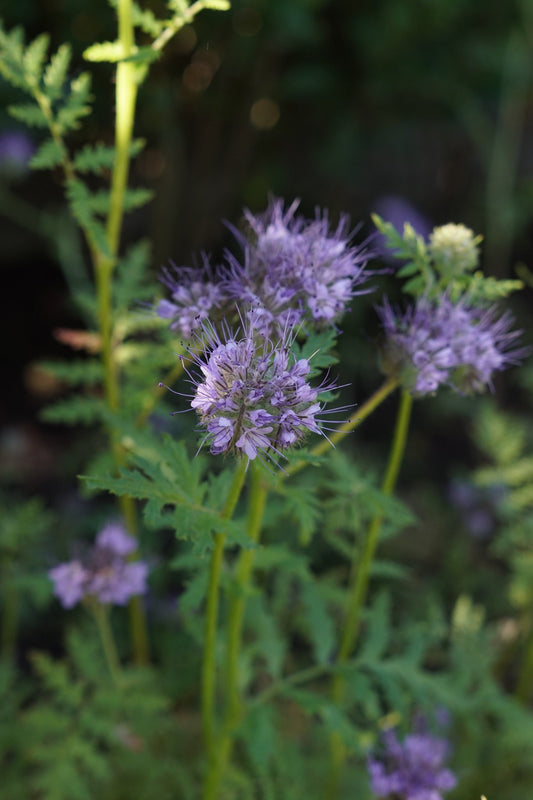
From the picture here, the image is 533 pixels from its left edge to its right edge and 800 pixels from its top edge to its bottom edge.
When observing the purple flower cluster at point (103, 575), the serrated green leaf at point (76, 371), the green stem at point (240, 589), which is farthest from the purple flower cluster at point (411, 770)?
the serrated green leaf at point (76, 371)

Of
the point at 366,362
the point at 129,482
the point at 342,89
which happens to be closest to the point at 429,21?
the point at 342,89

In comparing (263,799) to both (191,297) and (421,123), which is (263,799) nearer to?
(191,297)

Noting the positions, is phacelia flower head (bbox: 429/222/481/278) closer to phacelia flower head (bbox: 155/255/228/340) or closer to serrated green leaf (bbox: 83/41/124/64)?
phacelia flower head (bbox: 155/255/228/340)

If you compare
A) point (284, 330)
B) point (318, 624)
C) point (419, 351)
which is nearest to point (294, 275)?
point (284, 330)

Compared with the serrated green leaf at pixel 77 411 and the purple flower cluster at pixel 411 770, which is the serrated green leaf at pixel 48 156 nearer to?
the serrated green leaf at pixel 77 411

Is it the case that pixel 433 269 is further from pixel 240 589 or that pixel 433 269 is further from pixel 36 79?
pixel 36 79

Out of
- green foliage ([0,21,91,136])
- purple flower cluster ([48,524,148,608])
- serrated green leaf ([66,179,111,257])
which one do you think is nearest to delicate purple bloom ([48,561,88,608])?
purple flower cluster ([48,524,148,608])
